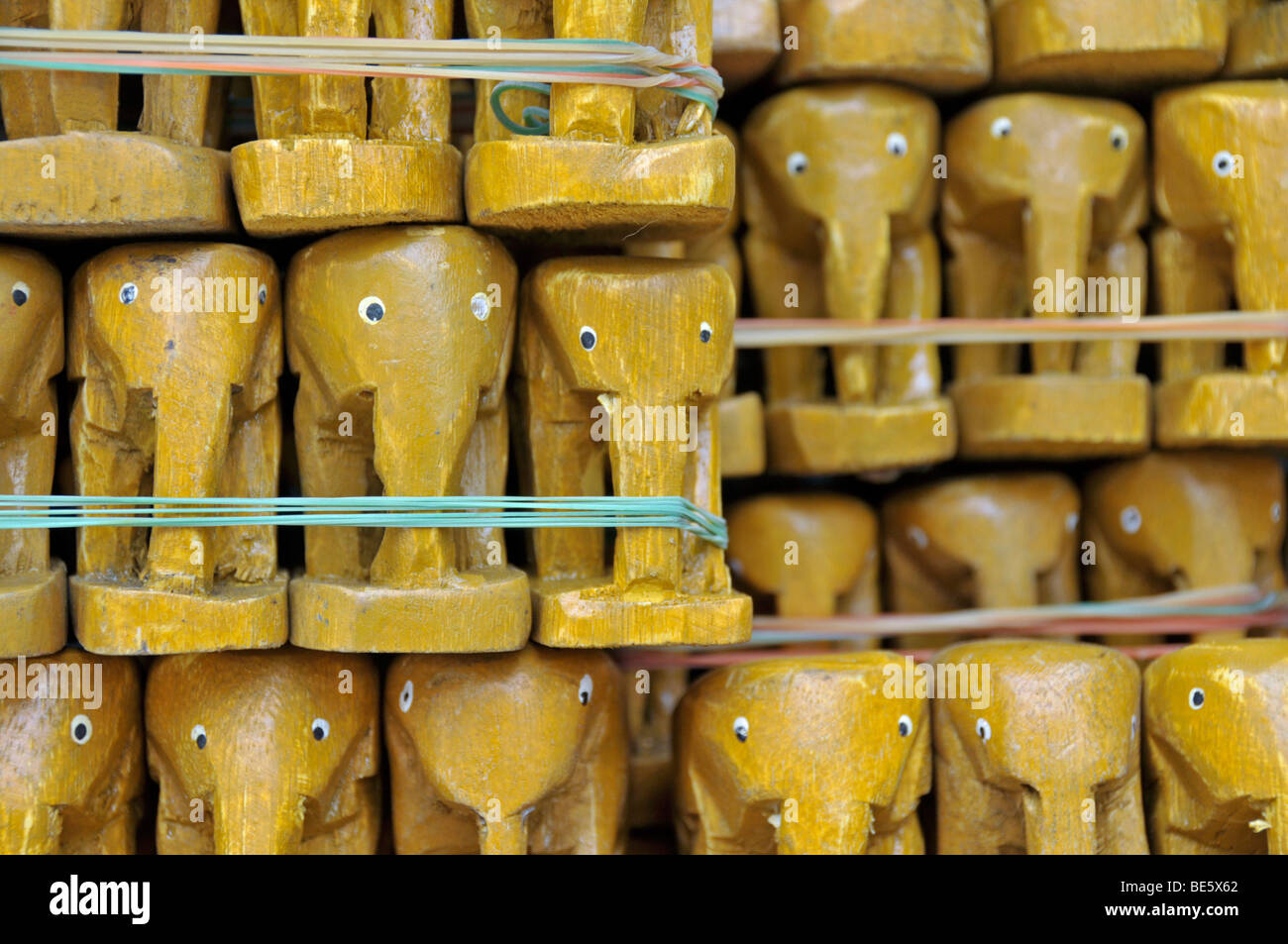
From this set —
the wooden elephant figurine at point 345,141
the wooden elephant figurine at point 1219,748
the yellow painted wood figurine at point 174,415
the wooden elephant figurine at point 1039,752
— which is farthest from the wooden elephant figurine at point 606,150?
the wooden elephant figurine at point 1219,748

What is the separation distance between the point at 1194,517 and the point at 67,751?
3.46 ft

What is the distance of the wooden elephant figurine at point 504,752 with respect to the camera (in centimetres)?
102

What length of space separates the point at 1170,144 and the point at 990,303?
23 cm

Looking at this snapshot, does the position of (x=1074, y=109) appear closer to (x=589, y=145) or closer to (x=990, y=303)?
(x=990, y=303)

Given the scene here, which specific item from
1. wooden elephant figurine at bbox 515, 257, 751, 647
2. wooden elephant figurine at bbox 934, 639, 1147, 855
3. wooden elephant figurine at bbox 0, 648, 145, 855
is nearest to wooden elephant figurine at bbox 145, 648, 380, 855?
wooden elephant figurine at bbox 0, 648, 145, 855

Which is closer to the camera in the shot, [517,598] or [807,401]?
[517,598]

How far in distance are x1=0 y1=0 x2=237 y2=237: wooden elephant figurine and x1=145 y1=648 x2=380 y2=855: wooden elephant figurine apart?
0.35 metres

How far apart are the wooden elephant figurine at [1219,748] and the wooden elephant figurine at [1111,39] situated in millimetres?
556

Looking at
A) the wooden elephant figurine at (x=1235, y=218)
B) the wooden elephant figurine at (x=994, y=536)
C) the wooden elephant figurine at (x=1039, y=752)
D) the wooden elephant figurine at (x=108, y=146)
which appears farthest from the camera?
the wooden elephant figurine at (x=994, y=536)

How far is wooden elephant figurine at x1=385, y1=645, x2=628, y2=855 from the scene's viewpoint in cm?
102

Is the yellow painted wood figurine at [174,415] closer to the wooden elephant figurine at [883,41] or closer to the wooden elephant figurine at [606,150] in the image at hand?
the wooden elephant figurine at [606,150]

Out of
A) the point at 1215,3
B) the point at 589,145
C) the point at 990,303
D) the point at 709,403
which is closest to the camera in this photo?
the point at 589,145

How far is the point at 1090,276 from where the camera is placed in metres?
1.32

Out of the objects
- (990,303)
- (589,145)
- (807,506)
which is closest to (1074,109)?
(990,303)
